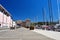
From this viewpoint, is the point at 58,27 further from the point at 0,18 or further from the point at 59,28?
the point at 0,18

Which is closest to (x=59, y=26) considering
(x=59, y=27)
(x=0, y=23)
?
(x=59, y=27)

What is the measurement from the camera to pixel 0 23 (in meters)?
103

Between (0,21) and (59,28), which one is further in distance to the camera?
(0,21)

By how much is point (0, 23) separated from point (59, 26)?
207 ft

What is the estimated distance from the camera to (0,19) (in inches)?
4077

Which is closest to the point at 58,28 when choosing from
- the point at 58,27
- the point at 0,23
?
the point at 58,27

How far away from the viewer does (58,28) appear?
45188mm

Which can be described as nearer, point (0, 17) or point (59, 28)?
point (59, 28)

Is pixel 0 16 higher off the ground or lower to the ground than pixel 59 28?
higher

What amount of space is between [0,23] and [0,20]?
1863 mm

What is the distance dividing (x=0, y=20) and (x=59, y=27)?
63.9 meters

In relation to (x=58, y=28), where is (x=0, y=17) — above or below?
above

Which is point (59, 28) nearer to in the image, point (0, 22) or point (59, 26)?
point (59, 26)

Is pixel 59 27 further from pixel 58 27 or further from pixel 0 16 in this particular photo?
pixel 0 16
